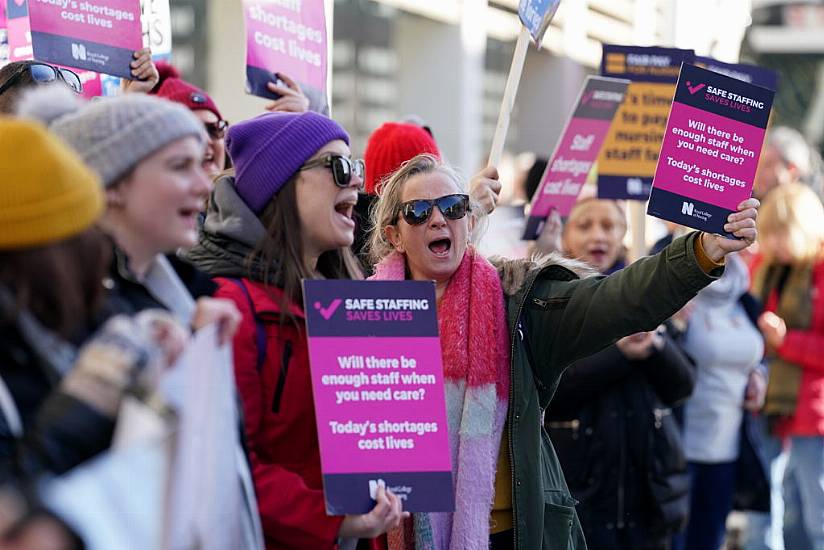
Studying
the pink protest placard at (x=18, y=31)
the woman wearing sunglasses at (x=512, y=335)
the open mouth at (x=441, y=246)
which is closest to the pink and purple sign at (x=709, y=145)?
the woman wearing sunglasses at (x=512, y=335)

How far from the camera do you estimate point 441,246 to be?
4.29 m

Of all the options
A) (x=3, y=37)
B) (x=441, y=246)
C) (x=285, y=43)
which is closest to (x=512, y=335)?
(x=441, y=246)

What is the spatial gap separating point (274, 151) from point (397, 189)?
0.76m

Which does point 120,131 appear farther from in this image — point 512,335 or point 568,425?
point 568,425

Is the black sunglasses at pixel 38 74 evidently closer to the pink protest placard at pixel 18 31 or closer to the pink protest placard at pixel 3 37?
the pink protest placard at pixel 18 31

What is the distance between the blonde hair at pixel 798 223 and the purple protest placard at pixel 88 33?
421cm

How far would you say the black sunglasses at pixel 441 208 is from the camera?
13.9 feet

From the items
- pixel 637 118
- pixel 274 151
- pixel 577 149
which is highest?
pixel 274 151

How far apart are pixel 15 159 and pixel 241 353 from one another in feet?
3.69

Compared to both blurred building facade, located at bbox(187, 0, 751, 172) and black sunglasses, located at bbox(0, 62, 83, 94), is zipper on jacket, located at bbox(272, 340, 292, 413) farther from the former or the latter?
blurred building facade, located at bbox(187, 0, 751, 172)

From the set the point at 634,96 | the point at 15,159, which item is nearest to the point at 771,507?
the point at 634,96

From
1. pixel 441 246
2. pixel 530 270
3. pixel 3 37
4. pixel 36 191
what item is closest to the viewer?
pixel 36 191

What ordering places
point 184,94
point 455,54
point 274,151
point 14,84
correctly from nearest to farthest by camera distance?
point 274,151 → point 14,84 → point 184,94 → point 455,54

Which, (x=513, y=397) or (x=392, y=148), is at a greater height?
(x=392, y=148)
